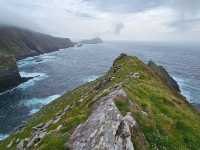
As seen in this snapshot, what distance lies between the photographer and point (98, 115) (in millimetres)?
21062

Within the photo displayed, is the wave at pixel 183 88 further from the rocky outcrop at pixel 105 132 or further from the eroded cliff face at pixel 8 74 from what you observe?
A: the eroded cliff face at pixel 8 74

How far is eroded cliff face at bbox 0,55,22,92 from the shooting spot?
109875mm

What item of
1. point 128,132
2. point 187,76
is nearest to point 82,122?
point 128,132

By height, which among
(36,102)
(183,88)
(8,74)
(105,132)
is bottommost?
(8,74)

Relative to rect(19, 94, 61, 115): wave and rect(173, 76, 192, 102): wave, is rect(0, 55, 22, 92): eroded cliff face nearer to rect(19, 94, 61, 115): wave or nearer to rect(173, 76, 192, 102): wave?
rect(19, 94, 61, 115): wave

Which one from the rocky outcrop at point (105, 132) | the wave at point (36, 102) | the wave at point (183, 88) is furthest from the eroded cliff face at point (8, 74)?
the rocky outcrop at point (105, 132)

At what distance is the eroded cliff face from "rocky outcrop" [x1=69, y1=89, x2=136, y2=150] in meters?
94.1

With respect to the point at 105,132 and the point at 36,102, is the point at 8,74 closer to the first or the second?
the point at 36,102

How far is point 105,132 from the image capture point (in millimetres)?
18781

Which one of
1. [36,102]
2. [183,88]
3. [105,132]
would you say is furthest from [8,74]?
[105,132]

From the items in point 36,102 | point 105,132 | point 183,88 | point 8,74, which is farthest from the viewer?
point 8,74

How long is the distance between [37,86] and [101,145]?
9383cm

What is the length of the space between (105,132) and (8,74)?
355 ft

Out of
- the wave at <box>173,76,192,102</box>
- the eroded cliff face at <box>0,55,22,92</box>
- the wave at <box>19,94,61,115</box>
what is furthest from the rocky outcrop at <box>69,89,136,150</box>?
the eroded cliff face at <box>0,55,22,92</box>
